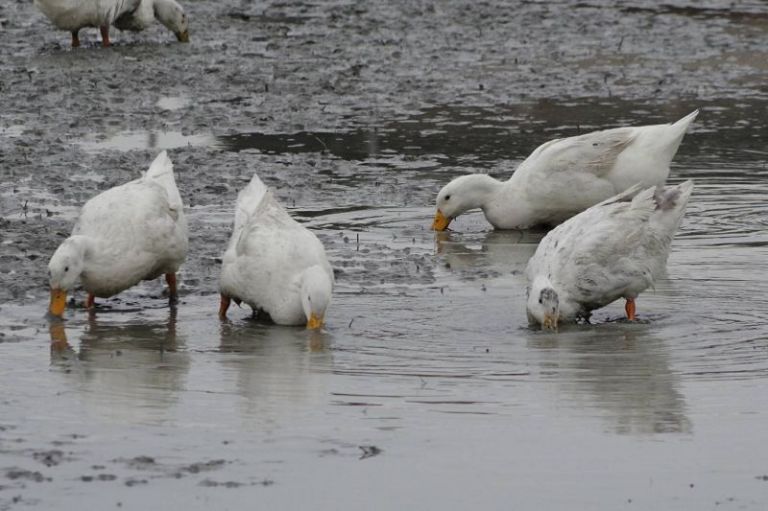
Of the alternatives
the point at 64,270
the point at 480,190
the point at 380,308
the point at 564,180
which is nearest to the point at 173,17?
the point at 480,190

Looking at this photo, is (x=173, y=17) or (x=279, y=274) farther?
(x=173, y=17)

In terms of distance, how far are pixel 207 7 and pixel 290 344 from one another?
1470 centimetres

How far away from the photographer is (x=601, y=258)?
974cm

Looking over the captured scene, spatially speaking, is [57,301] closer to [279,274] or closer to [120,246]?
[120,246]

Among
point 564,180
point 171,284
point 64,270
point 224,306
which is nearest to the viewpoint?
point 64,270

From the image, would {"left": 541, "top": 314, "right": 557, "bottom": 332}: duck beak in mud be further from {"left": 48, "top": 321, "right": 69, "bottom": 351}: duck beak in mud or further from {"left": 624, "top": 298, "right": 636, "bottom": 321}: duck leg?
{"left": 48, "top": 321, "right": 69, "bottom": 351}: duck beak in mud

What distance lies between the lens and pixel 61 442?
6.94 m

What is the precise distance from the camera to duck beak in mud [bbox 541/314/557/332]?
915 centimetres

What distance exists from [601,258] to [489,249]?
2236 mm

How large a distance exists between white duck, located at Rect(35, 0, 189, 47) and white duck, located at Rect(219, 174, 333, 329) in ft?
32.4

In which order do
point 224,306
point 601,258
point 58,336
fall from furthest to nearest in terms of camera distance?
point 601,258, point 224,306, point 58,336

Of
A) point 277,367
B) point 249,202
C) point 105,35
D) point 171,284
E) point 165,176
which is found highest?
point 105,35

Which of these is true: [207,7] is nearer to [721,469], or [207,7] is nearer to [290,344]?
[290,344]

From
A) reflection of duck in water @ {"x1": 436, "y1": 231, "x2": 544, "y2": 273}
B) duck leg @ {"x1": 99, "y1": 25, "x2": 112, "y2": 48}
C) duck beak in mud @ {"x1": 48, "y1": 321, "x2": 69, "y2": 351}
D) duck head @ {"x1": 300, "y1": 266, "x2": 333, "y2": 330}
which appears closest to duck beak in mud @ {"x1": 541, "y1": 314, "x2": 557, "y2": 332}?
duck head @ {"x1": 300, "y1": 266, "x2": 333, "y2": 330}
